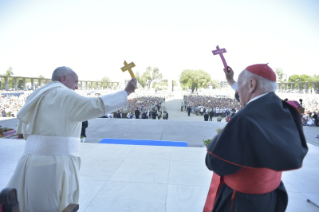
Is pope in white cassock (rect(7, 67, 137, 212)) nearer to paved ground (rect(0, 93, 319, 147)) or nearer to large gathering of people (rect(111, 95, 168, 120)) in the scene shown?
paved ground (rect(0, 93, 319, 147))

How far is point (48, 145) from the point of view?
1.74m

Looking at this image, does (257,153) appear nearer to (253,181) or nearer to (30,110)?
(253,181)

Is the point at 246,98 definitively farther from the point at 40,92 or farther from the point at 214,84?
the point at 214,84

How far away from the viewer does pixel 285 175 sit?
14.6 feet

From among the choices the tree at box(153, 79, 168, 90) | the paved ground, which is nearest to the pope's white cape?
the paved ground

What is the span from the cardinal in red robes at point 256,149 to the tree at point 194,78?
240ft

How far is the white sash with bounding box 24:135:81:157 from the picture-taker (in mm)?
1741

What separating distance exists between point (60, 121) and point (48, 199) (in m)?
0.64

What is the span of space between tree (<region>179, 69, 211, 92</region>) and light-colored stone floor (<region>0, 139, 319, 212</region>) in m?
68.6

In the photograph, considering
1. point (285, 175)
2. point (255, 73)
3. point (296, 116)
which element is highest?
point (255, 73)

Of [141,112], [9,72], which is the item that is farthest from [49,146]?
[9,72]

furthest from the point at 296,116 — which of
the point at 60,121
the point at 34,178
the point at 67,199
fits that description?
the point at 34,178

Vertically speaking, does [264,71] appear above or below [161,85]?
below

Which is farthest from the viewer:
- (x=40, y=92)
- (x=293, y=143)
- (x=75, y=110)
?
(x=40, y=92)
